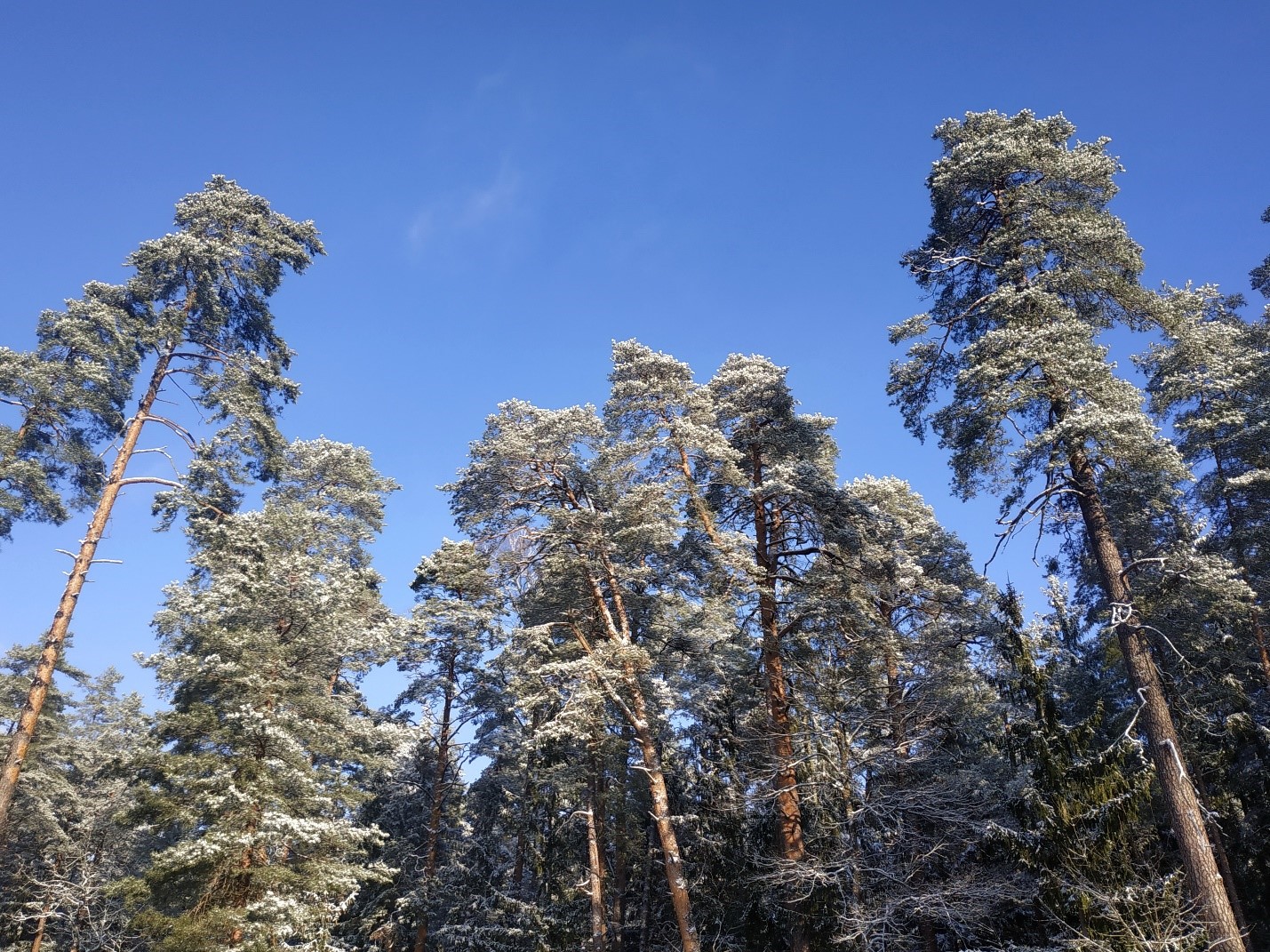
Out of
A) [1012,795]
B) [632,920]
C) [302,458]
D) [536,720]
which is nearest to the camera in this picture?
[1012,795]

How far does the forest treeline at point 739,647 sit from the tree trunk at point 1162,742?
0.06 m

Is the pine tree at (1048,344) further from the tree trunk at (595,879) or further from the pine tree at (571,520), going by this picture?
the tree trunk at (595,879)

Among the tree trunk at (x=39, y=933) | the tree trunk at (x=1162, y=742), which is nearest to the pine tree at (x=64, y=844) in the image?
the tree trunk at (x=39, y=933)

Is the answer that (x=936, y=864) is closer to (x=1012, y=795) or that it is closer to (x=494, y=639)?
(x=1012, y=795)

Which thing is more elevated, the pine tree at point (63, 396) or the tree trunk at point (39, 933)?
the pine tree at point (63, 396)

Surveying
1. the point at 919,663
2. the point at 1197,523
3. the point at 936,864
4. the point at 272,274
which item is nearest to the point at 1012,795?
the point at 936,864

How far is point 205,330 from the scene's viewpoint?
57.3ft

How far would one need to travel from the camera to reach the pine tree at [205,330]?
15711 mm

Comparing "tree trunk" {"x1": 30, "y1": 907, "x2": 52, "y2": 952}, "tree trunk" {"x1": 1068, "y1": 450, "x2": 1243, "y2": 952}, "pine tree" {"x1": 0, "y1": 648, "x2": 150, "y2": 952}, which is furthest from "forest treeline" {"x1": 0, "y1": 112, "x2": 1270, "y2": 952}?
"tree trunk" {"x1": 30, "y1": 907, "x2": 52, "y2": 952}

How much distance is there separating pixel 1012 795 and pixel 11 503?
65.5ft

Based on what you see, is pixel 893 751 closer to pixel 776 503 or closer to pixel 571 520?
pixel 776 503

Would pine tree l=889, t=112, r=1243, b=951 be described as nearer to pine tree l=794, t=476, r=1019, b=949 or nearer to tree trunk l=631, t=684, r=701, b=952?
pine tree l=794, t=476, r=1019, b=949

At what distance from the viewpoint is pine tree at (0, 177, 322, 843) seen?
1571cm

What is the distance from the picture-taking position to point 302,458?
2742 centimetres
